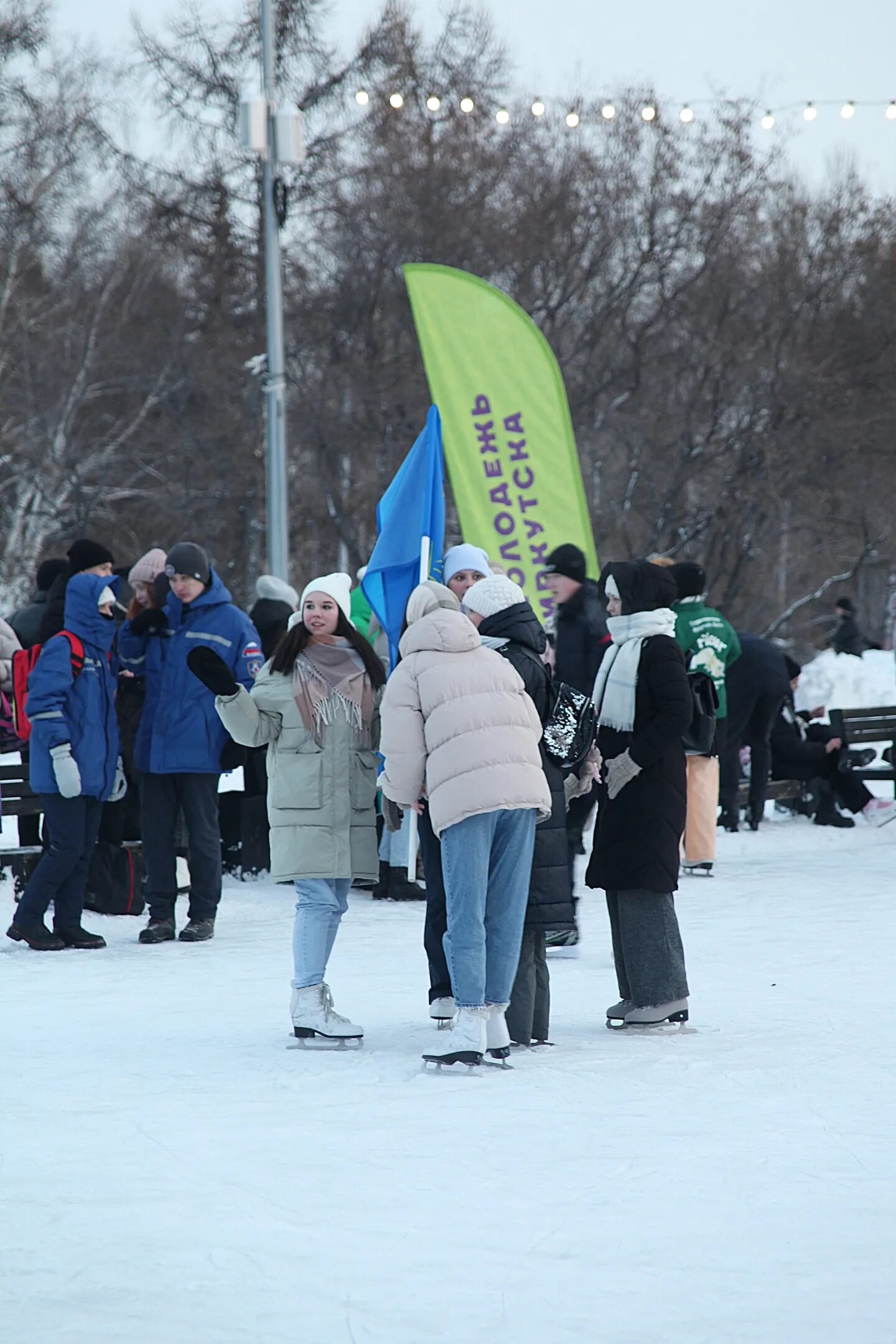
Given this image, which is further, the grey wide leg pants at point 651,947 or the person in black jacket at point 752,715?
the person in black jacket at point 752,715

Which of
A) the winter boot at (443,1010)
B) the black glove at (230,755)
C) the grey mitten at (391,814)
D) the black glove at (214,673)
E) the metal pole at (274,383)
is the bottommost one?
the winter boot at (443,1010)

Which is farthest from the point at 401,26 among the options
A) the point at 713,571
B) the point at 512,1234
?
the point at 512,1234

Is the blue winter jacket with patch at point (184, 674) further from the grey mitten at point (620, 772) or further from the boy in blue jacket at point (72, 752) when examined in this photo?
the grey mitten at point (620, 772)

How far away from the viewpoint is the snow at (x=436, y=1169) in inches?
133

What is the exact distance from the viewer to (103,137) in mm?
25547

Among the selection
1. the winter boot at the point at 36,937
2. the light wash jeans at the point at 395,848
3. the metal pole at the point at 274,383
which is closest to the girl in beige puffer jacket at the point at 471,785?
the winter boot at the point at 36,937

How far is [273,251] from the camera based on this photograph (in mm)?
17281

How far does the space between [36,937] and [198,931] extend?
0.79 m

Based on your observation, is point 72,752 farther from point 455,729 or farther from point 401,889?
point 455,729

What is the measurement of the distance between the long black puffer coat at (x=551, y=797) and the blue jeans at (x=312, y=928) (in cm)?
66

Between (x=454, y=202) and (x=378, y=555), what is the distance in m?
16.2

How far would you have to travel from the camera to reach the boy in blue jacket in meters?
7.80

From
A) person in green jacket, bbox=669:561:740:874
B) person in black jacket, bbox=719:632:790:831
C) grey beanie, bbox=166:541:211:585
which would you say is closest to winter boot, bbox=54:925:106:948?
grey beanie, bbox=166:541:211:585

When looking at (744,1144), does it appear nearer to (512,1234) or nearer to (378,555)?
(512,1234)
